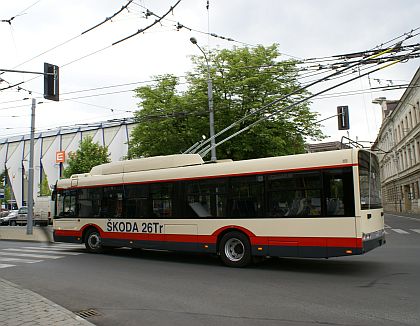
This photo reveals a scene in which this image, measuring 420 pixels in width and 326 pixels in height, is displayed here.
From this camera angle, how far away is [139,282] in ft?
28.7

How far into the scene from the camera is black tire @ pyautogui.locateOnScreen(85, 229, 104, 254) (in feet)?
46.0

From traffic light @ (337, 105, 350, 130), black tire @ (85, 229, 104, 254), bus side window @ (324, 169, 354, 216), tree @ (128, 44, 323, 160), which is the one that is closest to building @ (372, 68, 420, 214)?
tree @ (128, 44, 323, 160)

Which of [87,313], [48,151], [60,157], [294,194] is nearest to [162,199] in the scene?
[294,194]

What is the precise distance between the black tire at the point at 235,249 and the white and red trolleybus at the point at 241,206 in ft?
0.08

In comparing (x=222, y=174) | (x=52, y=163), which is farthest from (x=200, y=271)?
(x=52, y=163)

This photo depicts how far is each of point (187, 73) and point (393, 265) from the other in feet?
55.8

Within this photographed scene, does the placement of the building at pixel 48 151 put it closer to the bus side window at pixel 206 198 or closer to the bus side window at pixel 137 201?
the bus side window at pixel 137 201

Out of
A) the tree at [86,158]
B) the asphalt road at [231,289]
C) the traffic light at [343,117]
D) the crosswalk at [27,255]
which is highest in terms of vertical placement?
the tree at [86,158]

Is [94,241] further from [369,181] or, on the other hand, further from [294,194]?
[369,181]

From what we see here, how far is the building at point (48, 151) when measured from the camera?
224ft

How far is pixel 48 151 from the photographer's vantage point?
257ft

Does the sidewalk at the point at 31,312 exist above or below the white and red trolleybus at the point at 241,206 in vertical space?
below

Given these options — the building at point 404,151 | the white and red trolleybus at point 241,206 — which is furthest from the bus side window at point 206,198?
the building at point 404,151

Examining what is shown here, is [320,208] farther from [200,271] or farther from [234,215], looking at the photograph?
[200,271]
